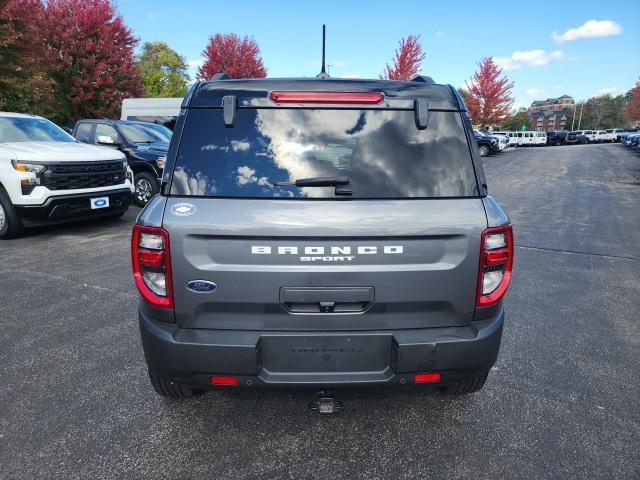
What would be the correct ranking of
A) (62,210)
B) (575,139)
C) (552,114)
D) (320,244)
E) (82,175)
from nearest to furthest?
(320,244) → (62,210) → (82,175) → (575,139) → (552,114)

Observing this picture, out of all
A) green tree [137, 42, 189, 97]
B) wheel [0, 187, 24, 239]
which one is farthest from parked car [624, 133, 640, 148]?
green tree [137, 42, 189, 97]

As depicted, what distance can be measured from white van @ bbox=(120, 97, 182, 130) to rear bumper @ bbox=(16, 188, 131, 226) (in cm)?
1110

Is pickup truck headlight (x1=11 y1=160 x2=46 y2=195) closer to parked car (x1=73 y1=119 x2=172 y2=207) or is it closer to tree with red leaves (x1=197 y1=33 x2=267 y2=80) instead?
parked car (x1=73 y1=119 x2=172 y2=207)

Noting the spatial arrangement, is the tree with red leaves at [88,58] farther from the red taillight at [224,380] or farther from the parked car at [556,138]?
the parked car at [556,138]

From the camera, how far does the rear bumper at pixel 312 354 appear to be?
2158mm

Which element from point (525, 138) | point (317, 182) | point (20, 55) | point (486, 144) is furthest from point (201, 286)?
point (525, 138)

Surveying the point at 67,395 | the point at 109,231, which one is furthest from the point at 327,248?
the point at 109,231

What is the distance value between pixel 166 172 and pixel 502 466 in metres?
2.32

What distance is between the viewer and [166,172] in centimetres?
225

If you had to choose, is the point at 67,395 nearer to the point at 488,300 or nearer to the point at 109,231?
the point at 488,300

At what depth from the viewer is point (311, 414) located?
2775 millimetres

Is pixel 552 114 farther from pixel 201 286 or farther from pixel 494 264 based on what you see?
pixel 201 286

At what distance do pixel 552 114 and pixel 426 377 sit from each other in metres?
183

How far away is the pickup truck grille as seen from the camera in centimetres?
681
